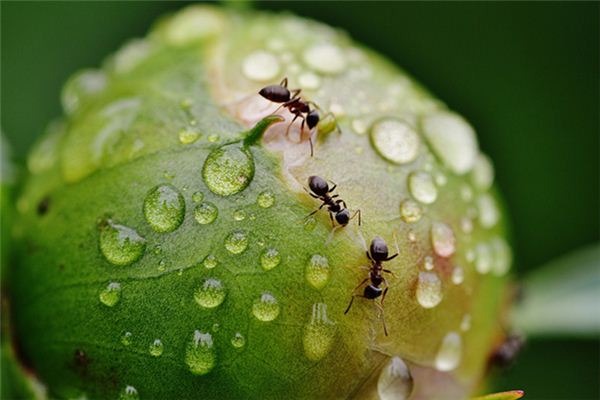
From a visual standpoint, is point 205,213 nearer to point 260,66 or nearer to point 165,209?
point 165,209

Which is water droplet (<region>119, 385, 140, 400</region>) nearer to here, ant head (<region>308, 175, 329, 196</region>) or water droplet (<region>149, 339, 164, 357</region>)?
water droplet (<region>149, 339, 164, 357</region>)

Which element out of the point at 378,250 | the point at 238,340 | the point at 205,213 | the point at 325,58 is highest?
the point at 325,58

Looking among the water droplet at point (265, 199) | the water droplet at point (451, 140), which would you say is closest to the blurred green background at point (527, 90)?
the water droplet at point (451, 140)

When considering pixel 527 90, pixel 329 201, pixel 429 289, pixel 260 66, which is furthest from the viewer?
pixel 527 90

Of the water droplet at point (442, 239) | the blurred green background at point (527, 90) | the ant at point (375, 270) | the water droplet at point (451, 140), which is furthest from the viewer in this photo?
the blurred green background at point (527, 90)

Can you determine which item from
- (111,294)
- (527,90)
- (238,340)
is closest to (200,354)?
(238,340)

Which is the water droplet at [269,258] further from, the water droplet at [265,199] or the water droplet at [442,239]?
the water droplet at [442,239]


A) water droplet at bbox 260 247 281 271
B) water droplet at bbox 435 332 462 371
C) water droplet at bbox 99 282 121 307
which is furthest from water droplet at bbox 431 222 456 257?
water droplet at bbox 99 282 121 307
